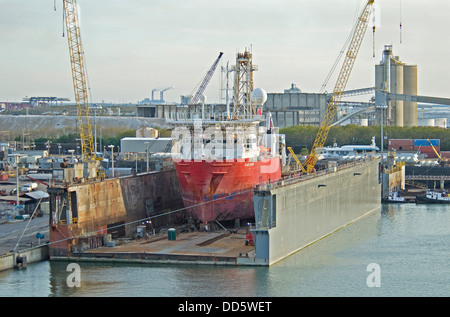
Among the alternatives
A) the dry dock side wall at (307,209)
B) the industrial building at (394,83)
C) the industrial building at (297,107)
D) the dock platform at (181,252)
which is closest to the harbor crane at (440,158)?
the industrial building at (394,83)

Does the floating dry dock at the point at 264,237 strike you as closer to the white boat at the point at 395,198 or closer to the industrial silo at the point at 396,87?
the white boat at the point at 395,198

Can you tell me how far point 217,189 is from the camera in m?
40.2

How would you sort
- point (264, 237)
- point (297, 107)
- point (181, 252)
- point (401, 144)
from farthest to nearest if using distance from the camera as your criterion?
point (297, 107) < point (401, 144) < point (181, 252) < point (264, 237)

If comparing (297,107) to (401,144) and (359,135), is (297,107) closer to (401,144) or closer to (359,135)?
(359,135)

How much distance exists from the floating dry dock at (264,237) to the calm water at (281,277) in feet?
1.54

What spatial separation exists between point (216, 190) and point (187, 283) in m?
9.90

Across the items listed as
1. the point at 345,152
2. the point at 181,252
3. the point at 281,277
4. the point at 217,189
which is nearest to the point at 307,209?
the point at 217,189

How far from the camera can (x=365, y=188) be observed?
54.6 m

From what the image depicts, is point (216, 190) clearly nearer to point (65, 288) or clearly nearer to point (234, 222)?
point (234, 222)

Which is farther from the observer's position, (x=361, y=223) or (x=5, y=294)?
(x=361, y=223)

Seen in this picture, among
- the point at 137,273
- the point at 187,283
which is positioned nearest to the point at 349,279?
the point at 187,283

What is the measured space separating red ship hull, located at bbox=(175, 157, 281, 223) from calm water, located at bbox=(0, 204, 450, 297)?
14.3ft

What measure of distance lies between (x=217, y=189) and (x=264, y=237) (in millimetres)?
7499

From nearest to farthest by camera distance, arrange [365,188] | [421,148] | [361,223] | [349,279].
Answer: [349,279] → [361,223] → [365,188] → [421,148]
